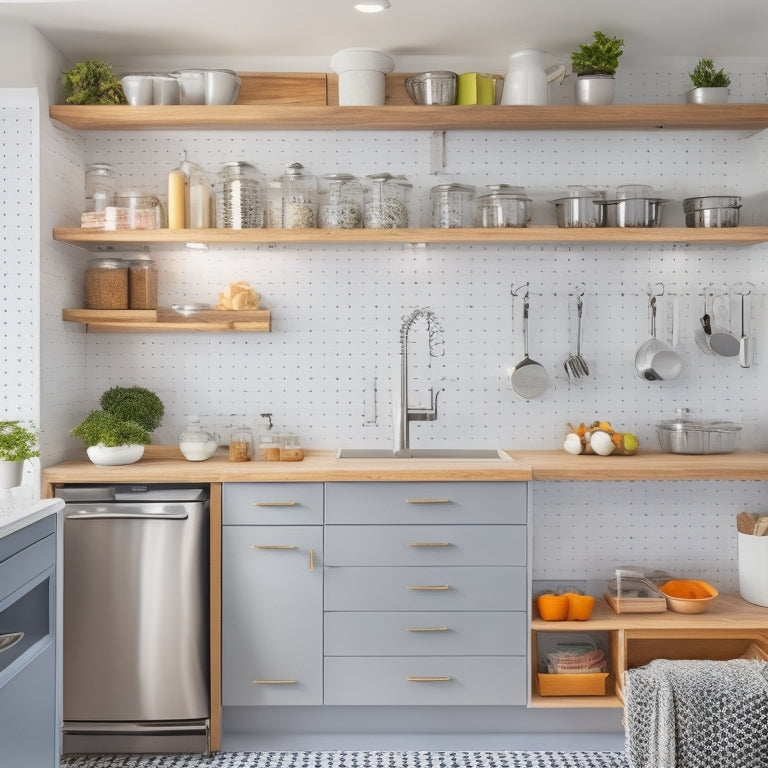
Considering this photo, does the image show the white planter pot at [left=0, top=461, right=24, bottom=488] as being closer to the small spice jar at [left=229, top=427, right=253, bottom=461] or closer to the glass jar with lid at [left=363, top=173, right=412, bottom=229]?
the small spice jar at [left=229, top=427, right=253, bottom=461]

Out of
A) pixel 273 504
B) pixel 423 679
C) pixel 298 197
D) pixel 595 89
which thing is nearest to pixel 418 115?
pixel 298 197

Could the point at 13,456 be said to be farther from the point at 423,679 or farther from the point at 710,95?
the point at 710,95

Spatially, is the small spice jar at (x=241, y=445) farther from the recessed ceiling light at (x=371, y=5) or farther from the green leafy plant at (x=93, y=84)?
the recessed ceiling light at (x=371, y=5)

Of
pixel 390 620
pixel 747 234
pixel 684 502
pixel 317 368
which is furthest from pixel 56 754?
pixel 747 234

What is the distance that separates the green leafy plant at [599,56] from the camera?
321 centimetres

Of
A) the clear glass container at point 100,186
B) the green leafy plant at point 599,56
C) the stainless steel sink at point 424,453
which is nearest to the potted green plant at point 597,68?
the green leafy plant at point 599,56

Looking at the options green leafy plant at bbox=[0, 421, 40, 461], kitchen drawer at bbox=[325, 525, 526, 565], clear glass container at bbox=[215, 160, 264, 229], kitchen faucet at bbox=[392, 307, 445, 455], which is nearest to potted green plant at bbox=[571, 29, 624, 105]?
kitchen faucet at bbox=[392, 307, 445, 455]

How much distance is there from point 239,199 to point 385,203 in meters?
0.59

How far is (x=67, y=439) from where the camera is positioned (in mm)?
3416

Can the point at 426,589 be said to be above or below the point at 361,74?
below

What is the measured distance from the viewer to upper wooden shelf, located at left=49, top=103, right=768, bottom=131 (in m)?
3.25

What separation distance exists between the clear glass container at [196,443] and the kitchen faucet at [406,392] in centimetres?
76

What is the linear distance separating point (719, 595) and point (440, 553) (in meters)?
1.30

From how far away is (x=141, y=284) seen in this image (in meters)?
→ 3.47
